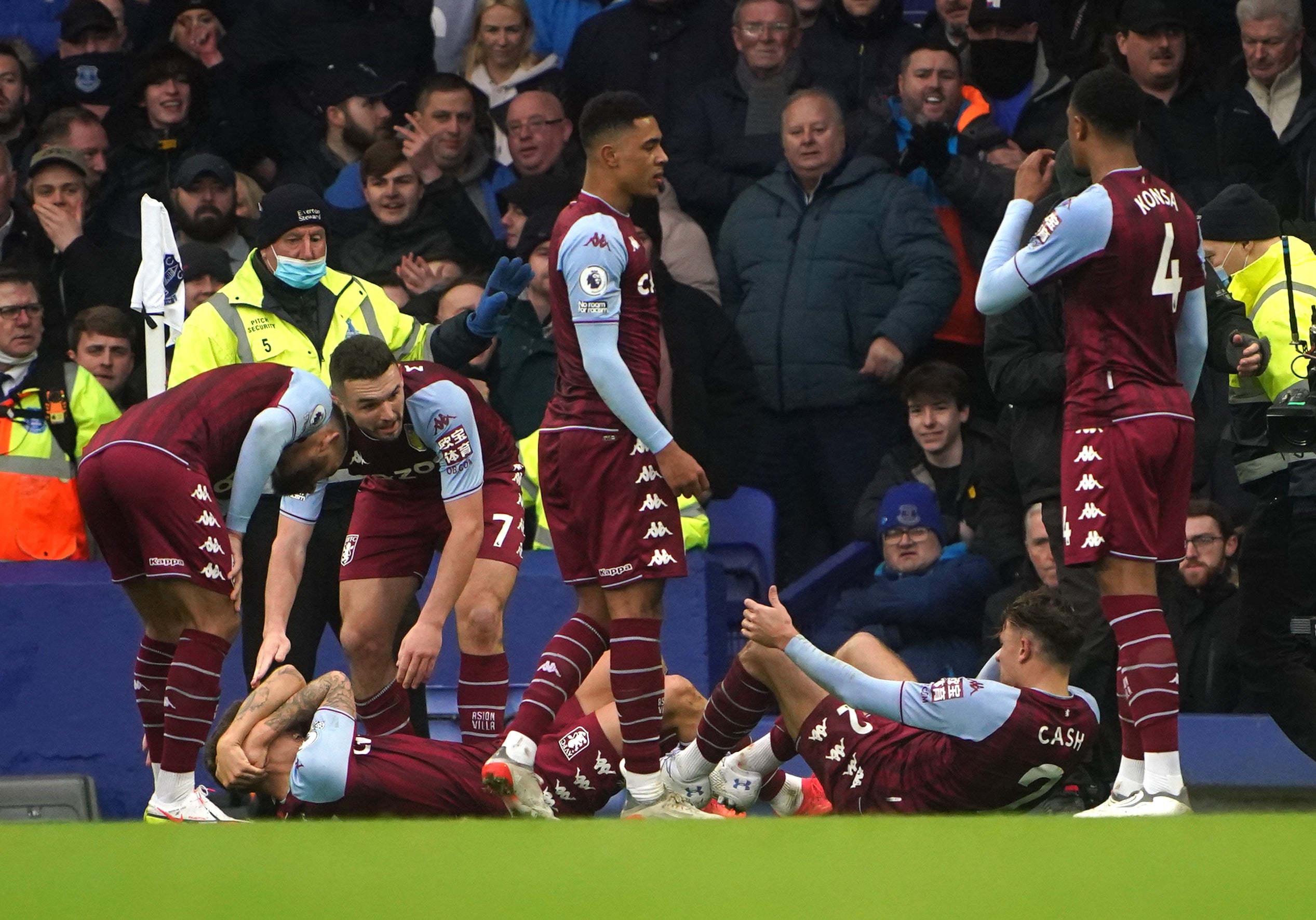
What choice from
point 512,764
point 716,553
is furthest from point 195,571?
point 716,553

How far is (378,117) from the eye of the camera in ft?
34.9

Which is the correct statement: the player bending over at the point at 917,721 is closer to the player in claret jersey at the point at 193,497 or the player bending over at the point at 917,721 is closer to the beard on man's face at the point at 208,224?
the player in claret jersey at the point at 193,497

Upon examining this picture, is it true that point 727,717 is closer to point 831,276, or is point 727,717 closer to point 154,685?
point 154,685

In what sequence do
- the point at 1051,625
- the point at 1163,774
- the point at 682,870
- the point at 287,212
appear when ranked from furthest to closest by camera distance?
the point at 287,212 < the point at 1051,625 < the point at 1163,774 < the point at 682,870

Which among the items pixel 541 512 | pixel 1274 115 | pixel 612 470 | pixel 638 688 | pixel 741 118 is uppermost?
pixel 741 118

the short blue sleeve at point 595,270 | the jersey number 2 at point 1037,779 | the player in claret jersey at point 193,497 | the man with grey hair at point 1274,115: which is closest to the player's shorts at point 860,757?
the jersey number 2 at point 1037,779

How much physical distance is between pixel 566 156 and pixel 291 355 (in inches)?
107

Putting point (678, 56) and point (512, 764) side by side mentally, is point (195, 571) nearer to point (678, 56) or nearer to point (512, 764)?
point (512, 764)

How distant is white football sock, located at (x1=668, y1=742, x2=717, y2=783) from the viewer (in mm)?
7004

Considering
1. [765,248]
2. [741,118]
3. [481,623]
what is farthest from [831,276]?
[481,623]

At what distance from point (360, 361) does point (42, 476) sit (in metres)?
2.83

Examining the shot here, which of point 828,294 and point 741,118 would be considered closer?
point 828,294

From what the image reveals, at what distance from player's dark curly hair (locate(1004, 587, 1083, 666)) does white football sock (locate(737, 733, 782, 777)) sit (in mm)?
960

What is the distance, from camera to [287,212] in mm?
8062
